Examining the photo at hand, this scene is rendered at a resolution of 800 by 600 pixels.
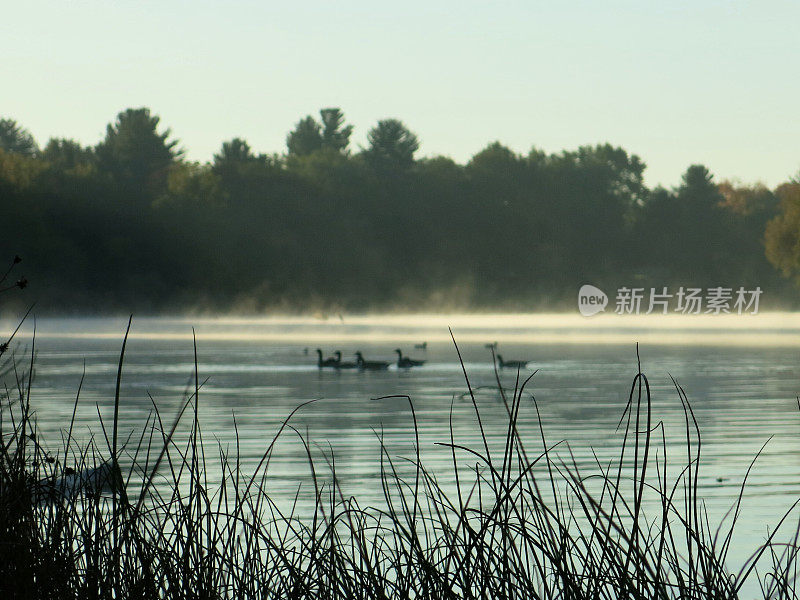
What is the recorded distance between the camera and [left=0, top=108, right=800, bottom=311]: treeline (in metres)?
77.4

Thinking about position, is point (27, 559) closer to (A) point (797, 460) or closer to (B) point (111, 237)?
(A) point (797, 460)

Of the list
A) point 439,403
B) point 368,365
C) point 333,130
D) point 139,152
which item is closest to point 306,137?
point 333,130

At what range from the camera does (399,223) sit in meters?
87.4

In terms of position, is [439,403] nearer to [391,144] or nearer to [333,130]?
[391,144]

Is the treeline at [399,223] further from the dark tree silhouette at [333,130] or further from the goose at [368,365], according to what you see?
the goose at [368,365]

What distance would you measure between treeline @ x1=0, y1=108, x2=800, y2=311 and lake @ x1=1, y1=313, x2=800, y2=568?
41.7m

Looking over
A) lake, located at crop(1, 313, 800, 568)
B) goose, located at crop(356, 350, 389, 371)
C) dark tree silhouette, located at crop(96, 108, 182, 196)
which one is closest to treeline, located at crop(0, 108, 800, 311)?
dark tree silhouette, located at crop(96, 108, 182, 196)

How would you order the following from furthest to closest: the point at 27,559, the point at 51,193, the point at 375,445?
the point at 51,193, the point at 375,445, the point at 27,559

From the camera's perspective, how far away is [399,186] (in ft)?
292

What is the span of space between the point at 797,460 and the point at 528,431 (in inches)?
113

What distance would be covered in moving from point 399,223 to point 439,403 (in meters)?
71.0

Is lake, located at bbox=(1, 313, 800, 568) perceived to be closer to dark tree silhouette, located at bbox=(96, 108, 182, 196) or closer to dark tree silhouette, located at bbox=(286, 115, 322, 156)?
dark tree silhouette, located at bbox=(96, 108, 182, 196)

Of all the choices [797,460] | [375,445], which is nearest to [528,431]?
[375,445]

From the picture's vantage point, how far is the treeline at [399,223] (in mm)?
77375
